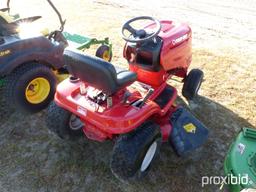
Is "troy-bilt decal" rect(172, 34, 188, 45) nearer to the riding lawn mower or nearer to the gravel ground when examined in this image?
the gravel ground

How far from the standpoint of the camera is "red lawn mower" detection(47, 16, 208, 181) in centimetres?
315

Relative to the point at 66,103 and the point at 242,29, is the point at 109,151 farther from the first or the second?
the point at 242,29

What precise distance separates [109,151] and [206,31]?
5023 mm

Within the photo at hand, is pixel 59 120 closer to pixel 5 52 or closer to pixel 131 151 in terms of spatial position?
pixel 131 151

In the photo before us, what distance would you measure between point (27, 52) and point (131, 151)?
2.00 metres

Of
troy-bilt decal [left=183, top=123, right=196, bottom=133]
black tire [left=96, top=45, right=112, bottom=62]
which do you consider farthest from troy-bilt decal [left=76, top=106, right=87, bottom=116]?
black tire [left=96, top=45, right=112, bottom=62]

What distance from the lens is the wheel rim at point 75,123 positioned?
3914mm

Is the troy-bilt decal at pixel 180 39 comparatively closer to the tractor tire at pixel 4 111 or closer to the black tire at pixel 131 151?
the black tire at pixel 131 151

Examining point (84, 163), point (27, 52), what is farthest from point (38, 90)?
point (84, 163)

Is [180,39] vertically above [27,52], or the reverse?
[180,39]
